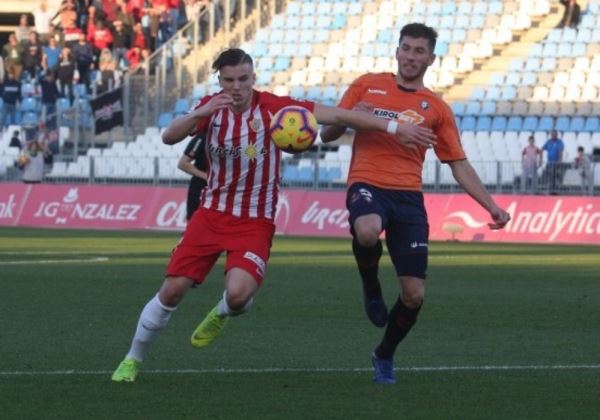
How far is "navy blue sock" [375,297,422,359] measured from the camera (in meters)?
10.3

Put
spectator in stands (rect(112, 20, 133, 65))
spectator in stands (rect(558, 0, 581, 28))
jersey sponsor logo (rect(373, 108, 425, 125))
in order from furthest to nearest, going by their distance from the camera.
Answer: spectator in stands (rect(112, 20, 133, 65)), spectator in stands (rect(558, 0, 581, 28)), jersey sponsor logo (rect(373, 108, 425, 125))

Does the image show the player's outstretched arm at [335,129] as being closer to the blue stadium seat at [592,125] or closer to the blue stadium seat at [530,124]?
the blue stadium seat at [592,125]

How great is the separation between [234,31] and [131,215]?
378 inches

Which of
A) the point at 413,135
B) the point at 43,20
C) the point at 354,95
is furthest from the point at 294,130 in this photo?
the point at 43,20

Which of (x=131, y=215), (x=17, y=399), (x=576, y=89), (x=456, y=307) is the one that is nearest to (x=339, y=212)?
(x=131, y=215)

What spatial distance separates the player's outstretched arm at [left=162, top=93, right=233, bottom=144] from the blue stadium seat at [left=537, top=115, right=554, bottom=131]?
28.0 m

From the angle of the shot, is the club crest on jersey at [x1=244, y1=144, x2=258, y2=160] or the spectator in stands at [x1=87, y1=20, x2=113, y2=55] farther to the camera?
the spectator in stands at [x1=87, y1=20, x2=113, y2=55]

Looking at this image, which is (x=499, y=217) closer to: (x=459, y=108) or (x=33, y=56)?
(x=459, y=108)

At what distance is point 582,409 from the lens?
9008 millimetres

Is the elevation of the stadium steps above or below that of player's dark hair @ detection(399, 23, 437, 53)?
below

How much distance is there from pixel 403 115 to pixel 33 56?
35856mm

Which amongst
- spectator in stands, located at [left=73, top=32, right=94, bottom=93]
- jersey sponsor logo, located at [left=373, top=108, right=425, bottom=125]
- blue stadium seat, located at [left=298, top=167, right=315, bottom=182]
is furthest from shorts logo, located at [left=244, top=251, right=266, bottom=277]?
spectator in stands, located at [left=73, top=32, right=94, bottom=93]

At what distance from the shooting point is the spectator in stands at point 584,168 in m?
31.9

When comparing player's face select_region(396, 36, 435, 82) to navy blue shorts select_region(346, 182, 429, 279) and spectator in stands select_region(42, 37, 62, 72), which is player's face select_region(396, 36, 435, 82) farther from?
spectator in stands select_region(42, 37, 62, 72)
